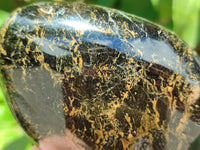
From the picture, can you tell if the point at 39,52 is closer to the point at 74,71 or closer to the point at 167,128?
the point at 74,71

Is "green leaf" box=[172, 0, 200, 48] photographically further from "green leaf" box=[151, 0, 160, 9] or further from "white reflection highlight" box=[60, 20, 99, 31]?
"white reflection highlight" box=[60, 20, 99, 31]

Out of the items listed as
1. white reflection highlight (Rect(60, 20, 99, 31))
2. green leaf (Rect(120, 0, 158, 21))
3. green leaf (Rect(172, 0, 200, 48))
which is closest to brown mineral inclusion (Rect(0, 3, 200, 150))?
white reflection highlight (Rect(60, 20, 99, 31))

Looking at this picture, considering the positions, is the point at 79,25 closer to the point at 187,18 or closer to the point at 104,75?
the point at 104,75

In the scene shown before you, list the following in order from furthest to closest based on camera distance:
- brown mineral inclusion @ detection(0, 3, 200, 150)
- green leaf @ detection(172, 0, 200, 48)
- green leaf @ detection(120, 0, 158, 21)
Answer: green leaf @ detection(120, 0, 158, 21) → green leaf @ detection(172, 0, 200, 48) → brown mineral inclusion @ detection(0, 3, 200, 150)

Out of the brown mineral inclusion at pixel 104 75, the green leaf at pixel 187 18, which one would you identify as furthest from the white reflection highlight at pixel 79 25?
the green leaf at pixel 187 18

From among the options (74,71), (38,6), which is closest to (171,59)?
(74,71)

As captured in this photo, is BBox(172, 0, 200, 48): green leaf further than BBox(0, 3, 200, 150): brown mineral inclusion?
Yes

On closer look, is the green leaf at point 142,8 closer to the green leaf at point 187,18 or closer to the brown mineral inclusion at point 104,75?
the green leaf at point 187,18
